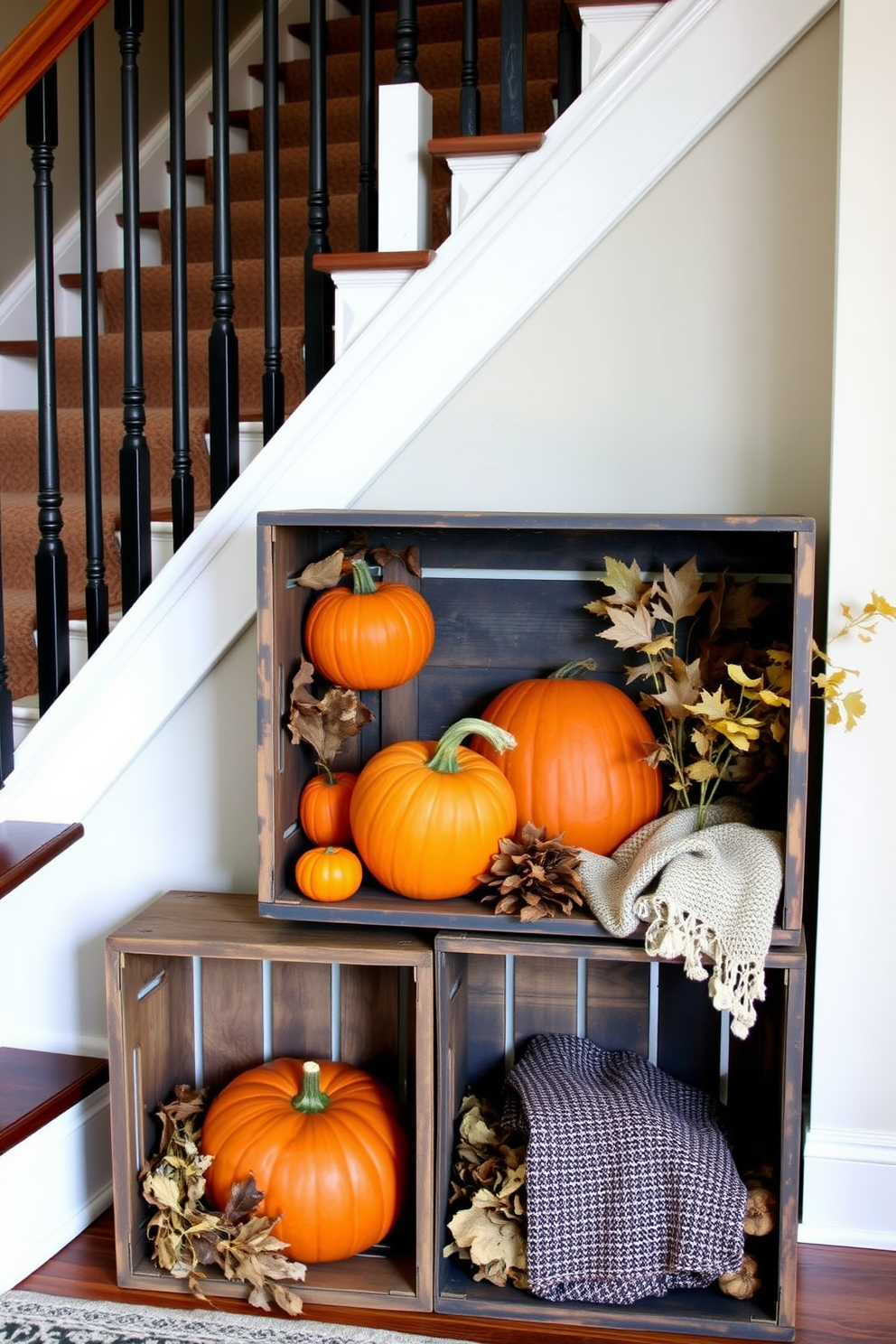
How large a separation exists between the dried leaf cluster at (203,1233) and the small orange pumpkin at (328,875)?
1.27 ft

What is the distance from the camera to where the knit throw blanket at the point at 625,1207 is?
4.91ft

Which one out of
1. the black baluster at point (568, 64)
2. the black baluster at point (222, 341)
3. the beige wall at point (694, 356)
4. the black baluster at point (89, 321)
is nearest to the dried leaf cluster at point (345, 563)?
the beige wall at point (694, 356)

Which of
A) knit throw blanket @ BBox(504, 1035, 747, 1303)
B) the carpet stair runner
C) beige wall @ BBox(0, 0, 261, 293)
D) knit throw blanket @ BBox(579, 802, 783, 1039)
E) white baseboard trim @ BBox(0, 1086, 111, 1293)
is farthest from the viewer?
beige wall @ BBox(0, 0, 261, 293)

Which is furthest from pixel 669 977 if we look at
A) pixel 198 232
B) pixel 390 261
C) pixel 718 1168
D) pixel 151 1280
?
pixel 198 232

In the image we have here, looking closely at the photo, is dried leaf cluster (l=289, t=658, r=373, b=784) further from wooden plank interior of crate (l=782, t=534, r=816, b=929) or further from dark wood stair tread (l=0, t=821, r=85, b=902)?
wooden plank interior of crate (l=782, t=534, r=816, b=929)

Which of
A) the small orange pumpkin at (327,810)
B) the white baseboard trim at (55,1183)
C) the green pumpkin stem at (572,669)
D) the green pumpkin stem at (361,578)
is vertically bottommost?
the white baseboard trim at (55,1183)

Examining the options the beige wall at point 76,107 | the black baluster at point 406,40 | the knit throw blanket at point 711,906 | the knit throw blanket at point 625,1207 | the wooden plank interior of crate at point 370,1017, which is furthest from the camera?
the beige wall at point 76,107

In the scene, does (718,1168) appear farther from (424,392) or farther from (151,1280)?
(424,392)

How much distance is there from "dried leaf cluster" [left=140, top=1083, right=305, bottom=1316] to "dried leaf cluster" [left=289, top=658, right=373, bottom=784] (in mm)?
561

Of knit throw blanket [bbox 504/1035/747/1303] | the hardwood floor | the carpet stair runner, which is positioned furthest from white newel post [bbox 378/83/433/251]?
the hardwood floor

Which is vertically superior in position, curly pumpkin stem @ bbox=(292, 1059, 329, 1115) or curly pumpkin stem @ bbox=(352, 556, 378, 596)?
curly pumpkin stem @ bbox=(352, 556, 378, 596)

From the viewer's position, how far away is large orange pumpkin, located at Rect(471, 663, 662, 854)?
158cm

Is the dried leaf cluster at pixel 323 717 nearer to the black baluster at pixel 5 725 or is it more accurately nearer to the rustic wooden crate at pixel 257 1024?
the rustic wooden crate at pixel 257 1024

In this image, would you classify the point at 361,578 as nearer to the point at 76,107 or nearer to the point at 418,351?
the point at 418,351
